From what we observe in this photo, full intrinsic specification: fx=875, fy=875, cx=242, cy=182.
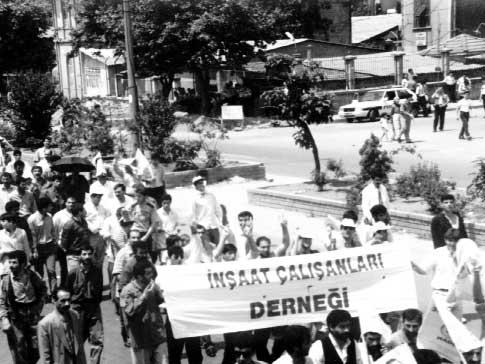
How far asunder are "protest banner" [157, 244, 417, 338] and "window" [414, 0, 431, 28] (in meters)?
51.6

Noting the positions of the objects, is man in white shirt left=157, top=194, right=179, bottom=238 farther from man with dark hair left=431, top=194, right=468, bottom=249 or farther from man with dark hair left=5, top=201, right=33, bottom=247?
man with dark hair left=431, top=194, right=468, bottom=249

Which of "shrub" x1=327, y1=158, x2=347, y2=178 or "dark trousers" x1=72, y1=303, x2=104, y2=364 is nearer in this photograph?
"dark trousers" x1=72, y1=303, x2=104, y2=364

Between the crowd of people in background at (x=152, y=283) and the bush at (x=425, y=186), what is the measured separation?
331 cm

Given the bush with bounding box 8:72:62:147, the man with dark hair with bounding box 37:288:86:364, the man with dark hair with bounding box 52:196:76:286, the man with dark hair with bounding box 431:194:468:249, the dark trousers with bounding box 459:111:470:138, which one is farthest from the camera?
the bush with bounding box 8:72:62:147

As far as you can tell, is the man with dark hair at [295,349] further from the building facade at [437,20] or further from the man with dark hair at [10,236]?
the building facade at [437,20]

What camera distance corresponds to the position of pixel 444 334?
6820mm

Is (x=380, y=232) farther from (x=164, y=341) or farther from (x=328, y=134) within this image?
(x=328, y=134)

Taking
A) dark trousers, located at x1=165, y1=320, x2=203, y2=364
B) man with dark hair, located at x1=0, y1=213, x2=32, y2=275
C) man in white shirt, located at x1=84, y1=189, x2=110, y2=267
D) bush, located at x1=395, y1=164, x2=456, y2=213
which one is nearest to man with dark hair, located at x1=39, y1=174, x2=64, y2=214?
man in white shirt, located at x1=84, y1=189, x2=110, y2=267

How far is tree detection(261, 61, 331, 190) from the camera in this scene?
18438 millimetres

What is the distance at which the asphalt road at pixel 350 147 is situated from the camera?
22.0 meters

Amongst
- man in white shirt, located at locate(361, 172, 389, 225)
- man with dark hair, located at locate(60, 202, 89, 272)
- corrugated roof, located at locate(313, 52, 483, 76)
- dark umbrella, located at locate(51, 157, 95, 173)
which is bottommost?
man with dark hair, located at locate(60, 202, 89, 272)

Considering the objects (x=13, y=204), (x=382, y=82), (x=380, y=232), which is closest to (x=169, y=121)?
(x=13, y=204)

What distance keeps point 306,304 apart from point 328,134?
79.3 ft

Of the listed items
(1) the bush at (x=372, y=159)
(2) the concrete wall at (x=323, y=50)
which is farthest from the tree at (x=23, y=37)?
(1) the bush at (x=372, y=159)
